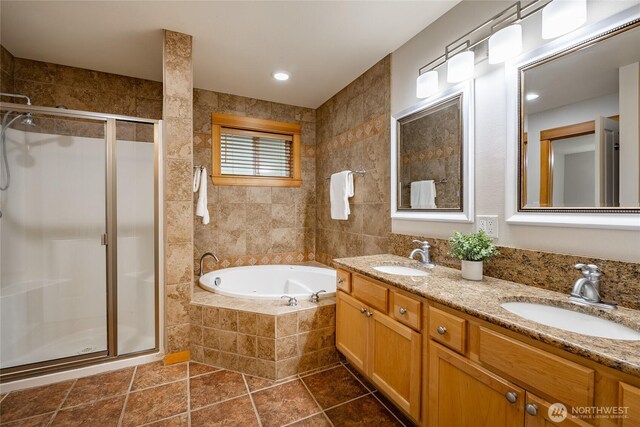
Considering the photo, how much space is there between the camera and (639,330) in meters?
0.86

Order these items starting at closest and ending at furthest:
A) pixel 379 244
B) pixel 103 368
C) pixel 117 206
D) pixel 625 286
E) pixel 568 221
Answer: pixel 625 286 → pixel 568 221 → pixel 103 368 → pixel 117 206 → pixel 379 244

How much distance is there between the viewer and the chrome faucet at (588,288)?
1.03m

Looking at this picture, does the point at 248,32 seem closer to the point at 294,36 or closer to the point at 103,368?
the point at 294,36

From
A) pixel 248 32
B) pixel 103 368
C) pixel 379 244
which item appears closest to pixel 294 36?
pixel 248 32

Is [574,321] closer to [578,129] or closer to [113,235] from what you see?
[578,129]

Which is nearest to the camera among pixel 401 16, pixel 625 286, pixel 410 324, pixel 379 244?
pixel 625 286

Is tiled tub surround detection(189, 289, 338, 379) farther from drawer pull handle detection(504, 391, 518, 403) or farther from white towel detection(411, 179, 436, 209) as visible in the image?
drawer pull handle detection(504, 391, 518, 403)

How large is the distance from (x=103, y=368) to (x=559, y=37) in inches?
129

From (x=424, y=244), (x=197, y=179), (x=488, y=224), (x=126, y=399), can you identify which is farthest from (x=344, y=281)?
(x=197, y=179)

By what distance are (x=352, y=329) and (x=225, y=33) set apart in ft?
7.38

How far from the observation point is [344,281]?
189cm

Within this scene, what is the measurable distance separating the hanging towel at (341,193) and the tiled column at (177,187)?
137cm

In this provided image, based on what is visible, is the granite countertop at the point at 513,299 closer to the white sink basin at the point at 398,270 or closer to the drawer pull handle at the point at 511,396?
the white sink basin at the point at 398,270

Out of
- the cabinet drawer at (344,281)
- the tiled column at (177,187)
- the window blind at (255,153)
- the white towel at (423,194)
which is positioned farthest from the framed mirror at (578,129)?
the window blind at (255,153)
